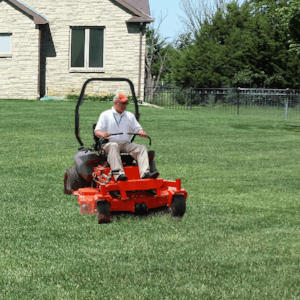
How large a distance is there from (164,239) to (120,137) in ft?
6.27

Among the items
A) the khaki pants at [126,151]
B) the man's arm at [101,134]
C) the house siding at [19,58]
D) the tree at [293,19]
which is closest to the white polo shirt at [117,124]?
the man's arm at [101,134]

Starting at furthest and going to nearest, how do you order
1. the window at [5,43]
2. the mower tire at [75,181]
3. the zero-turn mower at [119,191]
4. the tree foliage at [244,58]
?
the tree foliage at [244,58] < the window at [5,43] < the mower tire at [75,181] < the zero-turn mower at [119,191]

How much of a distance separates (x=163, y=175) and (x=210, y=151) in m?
3.89

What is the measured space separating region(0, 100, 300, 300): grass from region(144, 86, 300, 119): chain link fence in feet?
52.3

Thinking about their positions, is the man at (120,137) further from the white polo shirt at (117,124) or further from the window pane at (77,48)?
the window pane at (77,48)

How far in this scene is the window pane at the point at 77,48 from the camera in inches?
1120

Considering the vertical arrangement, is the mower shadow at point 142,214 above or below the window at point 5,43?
below

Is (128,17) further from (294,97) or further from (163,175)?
(163,175)

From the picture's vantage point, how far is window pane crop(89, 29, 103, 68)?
93.1 ft

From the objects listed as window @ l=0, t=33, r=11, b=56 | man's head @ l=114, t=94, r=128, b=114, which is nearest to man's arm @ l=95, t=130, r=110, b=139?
man's head @ l=114, t=94, r=128, b=114

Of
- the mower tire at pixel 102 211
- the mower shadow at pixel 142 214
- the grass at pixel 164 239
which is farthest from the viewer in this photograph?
the mower shadow at pixel 142 214

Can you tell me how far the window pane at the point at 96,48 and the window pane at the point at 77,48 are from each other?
47 centimetres

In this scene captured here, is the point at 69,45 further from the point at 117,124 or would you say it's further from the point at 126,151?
the point at 126,151

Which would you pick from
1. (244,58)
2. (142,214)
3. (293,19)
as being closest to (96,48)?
(293,19)
